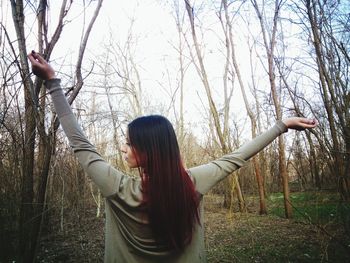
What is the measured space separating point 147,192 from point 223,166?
404 millimetres

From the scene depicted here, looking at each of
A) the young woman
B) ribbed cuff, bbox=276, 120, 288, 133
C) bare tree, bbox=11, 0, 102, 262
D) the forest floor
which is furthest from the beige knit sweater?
the forest floor

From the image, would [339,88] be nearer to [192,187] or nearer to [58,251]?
[192,187]

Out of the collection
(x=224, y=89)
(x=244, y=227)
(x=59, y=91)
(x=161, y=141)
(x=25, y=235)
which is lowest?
(x=244, y=227)

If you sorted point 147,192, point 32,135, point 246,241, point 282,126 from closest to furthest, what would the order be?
1. point 147,192
2. point 282,126
3. point 32,135
4. point 246,241

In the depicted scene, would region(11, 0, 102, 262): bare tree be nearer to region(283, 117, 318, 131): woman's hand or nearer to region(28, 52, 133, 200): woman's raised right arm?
region(28, 52, 133, 200): woman's raised right arm

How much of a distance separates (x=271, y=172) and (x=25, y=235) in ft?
61.8

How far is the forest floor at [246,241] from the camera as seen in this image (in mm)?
5336

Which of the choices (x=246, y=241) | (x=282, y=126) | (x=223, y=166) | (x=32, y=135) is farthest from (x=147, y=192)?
(x=246, y=241)

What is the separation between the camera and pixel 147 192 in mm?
1188

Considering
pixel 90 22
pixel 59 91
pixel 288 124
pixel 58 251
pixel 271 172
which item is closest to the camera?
pixel 59 91

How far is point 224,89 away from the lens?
12.6m

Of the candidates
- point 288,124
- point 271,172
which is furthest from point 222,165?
point 271,172

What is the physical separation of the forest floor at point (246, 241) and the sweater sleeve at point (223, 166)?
3009 mm

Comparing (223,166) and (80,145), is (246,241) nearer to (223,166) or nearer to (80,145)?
(223,166)
